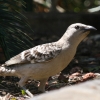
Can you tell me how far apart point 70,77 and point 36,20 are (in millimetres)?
5423

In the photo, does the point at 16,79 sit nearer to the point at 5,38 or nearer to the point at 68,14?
the point at 5,38

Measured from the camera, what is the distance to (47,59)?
215 inches

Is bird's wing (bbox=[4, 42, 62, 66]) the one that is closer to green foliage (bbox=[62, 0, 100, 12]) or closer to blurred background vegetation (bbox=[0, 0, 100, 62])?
blurred background vegetation (bbox=[0, 0, 100, 62])

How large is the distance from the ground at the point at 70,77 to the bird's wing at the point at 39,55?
477mm

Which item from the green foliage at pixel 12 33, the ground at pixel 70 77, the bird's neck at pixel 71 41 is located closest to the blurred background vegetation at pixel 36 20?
the green foliage at pixel 12 33

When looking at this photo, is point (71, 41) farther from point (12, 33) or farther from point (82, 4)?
point (82, 4)

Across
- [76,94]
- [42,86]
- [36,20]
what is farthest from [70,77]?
[36,20]

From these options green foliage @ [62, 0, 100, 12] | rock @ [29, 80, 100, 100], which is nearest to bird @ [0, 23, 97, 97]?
rock @ [29, 80, 100, 100]

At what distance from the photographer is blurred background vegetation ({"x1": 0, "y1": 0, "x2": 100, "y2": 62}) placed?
6.81 metres

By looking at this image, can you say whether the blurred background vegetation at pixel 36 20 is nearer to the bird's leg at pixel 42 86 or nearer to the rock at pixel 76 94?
the bird's leg at pixel 42 86

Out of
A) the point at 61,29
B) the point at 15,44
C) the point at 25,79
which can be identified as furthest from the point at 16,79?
the point at 61,29

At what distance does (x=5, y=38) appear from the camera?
6.66 meters

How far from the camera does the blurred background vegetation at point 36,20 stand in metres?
6.81

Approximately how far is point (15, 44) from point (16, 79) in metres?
0.54
